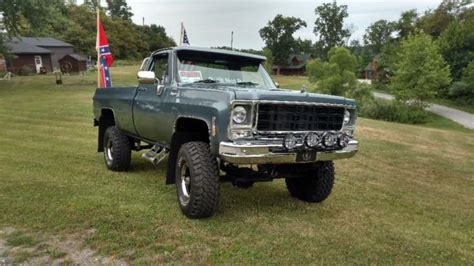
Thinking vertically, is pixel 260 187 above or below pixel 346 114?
below

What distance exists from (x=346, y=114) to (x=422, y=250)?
1.80 m

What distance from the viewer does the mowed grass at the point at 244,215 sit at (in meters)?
4.31

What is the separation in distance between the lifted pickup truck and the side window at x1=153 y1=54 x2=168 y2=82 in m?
0.02

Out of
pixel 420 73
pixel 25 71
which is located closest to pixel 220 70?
pixel 420 73

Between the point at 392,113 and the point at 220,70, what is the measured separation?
3402 cm

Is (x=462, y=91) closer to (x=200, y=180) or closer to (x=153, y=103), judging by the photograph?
(x=153, y=103)

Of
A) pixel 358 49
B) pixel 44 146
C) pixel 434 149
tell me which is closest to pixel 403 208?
pixel 44 146

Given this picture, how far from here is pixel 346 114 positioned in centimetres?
538

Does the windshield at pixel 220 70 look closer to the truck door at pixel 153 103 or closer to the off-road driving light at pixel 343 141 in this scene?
the truck door at pixel 153 103

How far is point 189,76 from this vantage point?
585cm

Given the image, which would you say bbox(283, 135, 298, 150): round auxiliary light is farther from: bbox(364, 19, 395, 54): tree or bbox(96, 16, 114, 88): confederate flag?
bbox(364, 19, 395, 54): tree

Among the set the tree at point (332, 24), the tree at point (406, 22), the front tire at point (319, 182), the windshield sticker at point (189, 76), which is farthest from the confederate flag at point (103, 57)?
the tree at point (332, 24)

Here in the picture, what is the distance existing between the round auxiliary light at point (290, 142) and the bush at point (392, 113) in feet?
106

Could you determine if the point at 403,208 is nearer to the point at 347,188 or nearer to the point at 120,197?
the point at 347,188
